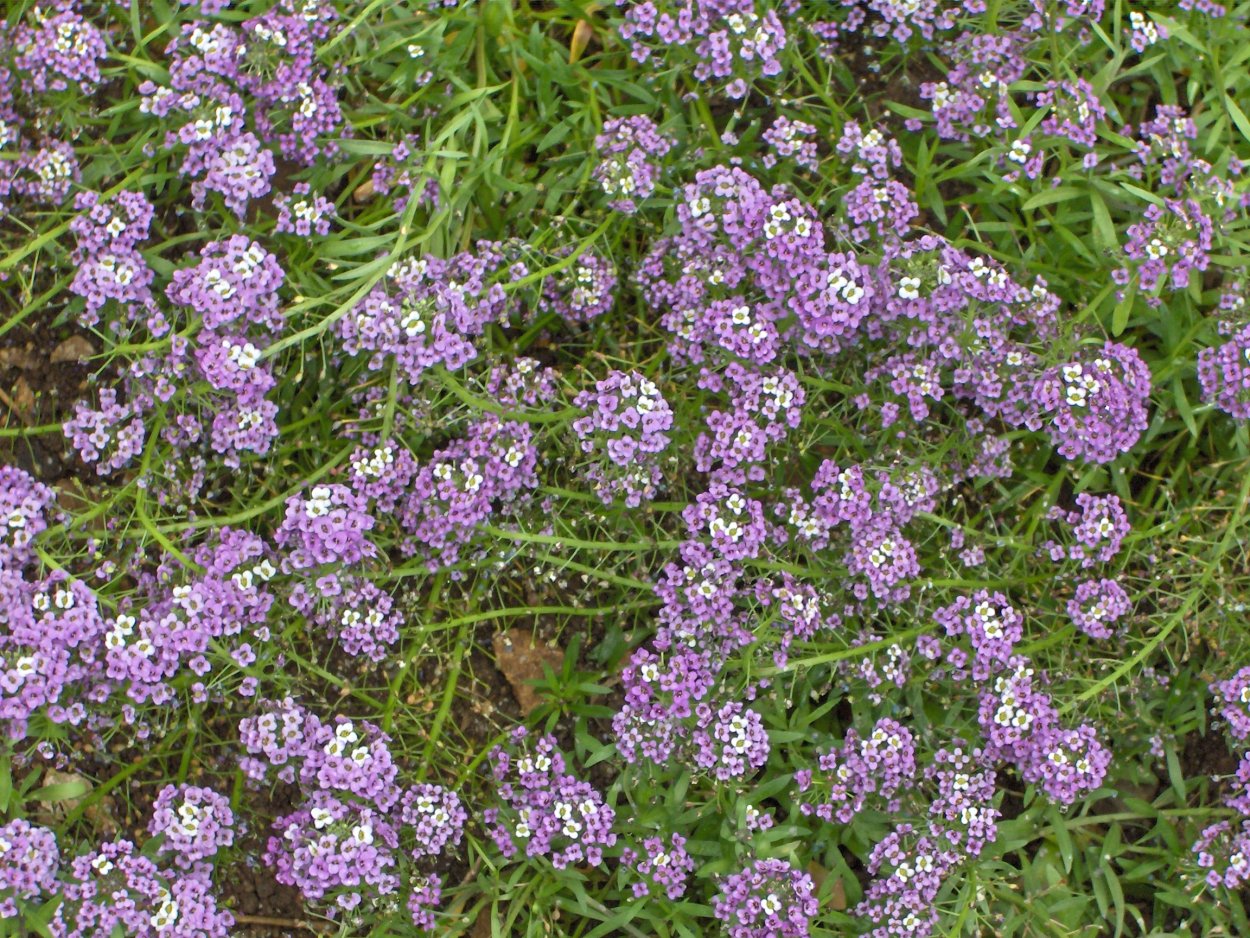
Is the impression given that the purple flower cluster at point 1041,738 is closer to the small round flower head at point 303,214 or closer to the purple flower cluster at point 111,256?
the small round flower head at point 303,214

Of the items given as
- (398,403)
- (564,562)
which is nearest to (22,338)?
(398,403)

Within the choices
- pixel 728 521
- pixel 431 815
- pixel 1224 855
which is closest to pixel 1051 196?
pixel 728 521

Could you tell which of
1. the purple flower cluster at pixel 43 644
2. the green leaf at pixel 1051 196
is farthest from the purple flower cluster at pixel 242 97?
the green leaf at pixel 1051 196

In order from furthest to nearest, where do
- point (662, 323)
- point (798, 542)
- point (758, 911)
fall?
point (662, 323), point (798, 542), point (758, 911)

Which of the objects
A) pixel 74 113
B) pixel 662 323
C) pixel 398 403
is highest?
pixel 74 113

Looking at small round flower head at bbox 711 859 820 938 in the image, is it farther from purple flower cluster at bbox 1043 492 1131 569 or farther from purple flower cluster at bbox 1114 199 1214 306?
purple flower cluster at bbox 1114 199 1214 306

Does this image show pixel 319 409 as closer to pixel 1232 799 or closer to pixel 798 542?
pixel 798 542

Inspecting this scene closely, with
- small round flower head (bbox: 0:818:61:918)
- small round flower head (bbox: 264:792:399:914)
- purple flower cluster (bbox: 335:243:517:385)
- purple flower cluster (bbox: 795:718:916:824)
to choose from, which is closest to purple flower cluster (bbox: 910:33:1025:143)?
purple flower cluster (bbox: 335:243:517:385)
